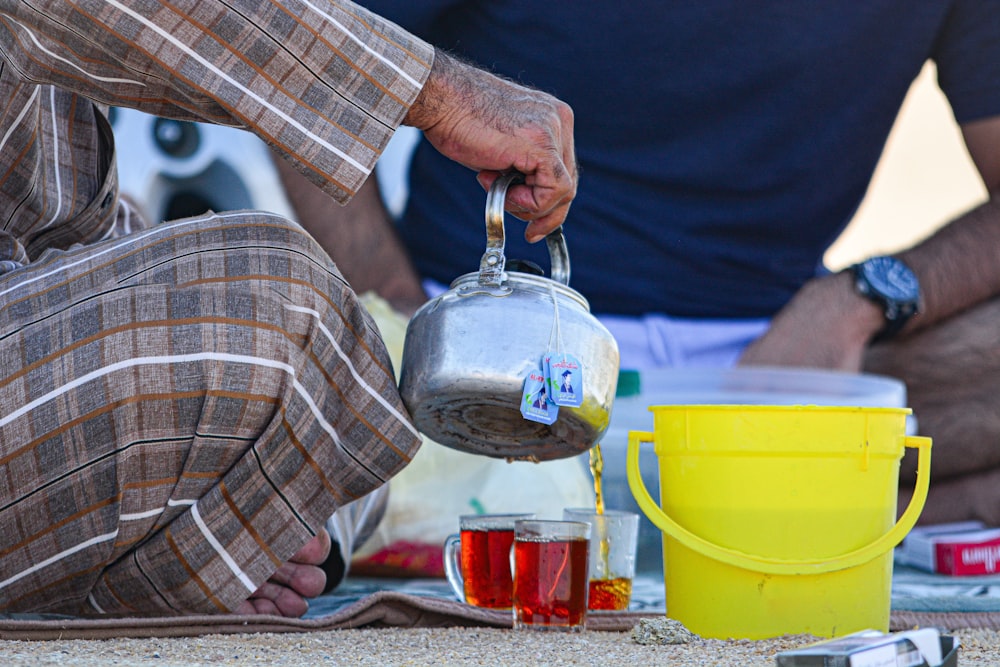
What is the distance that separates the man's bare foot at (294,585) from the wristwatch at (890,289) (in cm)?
149

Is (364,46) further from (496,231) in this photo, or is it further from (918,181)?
(918,181)

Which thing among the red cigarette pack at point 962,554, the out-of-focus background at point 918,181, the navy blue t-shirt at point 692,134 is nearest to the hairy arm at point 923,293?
the navy blue t-shirt at point 692,134

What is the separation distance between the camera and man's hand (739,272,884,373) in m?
2.42

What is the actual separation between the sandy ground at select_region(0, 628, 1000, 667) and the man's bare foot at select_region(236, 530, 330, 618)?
16 centimetres

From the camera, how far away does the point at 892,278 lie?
2.56 metres

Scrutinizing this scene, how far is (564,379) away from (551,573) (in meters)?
0.22

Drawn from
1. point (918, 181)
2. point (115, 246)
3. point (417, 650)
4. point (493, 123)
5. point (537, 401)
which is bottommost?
point (417, 650)

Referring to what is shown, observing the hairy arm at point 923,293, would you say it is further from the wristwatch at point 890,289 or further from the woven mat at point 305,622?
the woven mat at point 305,622

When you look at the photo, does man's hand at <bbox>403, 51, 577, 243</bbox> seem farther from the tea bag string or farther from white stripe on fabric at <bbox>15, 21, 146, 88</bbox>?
white stripe on fabric at <bbox>15, 21, 146, 88</bbox>

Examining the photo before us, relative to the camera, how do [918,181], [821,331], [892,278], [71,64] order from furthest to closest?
1. [918,181]
2. [892,278]
3. [821,331]
4. [71,64]

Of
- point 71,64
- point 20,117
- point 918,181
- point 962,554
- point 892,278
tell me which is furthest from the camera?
point 918,181

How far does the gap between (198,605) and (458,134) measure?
553 mm

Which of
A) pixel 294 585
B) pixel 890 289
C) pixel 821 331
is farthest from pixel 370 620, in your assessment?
pixel 890 289

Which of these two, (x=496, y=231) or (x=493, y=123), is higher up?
(x=493, y=123)
